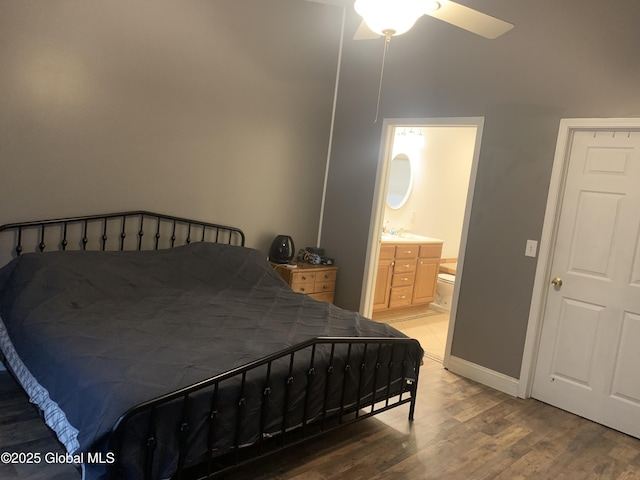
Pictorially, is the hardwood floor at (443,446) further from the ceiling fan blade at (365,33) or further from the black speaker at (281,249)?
the ceiling fan blade at (365,33)

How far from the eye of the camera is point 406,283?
5.20 m

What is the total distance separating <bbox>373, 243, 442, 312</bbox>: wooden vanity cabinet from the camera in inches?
193

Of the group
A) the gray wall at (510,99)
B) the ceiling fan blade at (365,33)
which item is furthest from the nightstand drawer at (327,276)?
the ceiling fan blade at (365,33)

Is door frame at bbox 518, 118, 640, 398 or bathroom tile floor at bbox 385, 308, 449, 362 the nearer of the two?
door frame at bbox 518, 118, 640, 398

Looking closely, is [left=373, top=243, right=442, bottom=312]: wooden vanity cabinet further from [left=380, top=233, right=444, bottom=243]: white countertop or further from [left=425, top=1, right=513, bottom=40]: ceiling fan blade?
[left=425, top=1, right=513, bottom=40]: ceiling fan blade

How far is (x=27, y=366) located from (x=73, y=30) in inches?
83.0

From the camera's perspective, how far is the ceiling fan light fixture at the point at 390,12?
188cm

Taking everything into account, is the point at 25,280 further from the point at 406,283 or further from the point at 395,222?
the point at 395,222

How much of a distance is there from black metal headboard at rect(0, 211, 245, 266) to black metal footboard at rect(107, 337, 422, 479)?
73.2 inches

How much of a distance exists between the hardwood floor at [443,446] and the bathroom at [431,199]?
206 cm

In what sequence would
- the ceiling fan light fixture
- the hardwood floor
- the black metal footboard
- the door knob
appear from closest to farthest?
1. the black metal footboard
2. the ceiling fan light fixture
3. the hardwood floor
4. the door knob

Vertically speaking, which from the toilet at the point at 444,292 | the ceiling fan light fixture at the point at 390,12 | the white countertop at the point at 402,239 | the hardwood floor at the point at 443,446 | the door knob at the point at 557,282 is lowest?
the hardwood floor at the point at 443,446

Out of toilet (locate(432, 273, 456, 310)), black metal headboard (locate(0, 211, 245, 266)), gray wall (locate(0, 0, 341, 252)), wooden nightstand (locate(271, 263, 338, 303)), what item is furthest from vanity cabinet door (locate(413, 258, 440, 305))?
black metal headboard (locate(0, 211, 245, 266))

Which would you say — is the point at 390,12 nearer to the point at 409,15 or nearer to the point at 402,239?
the point at 409,15
